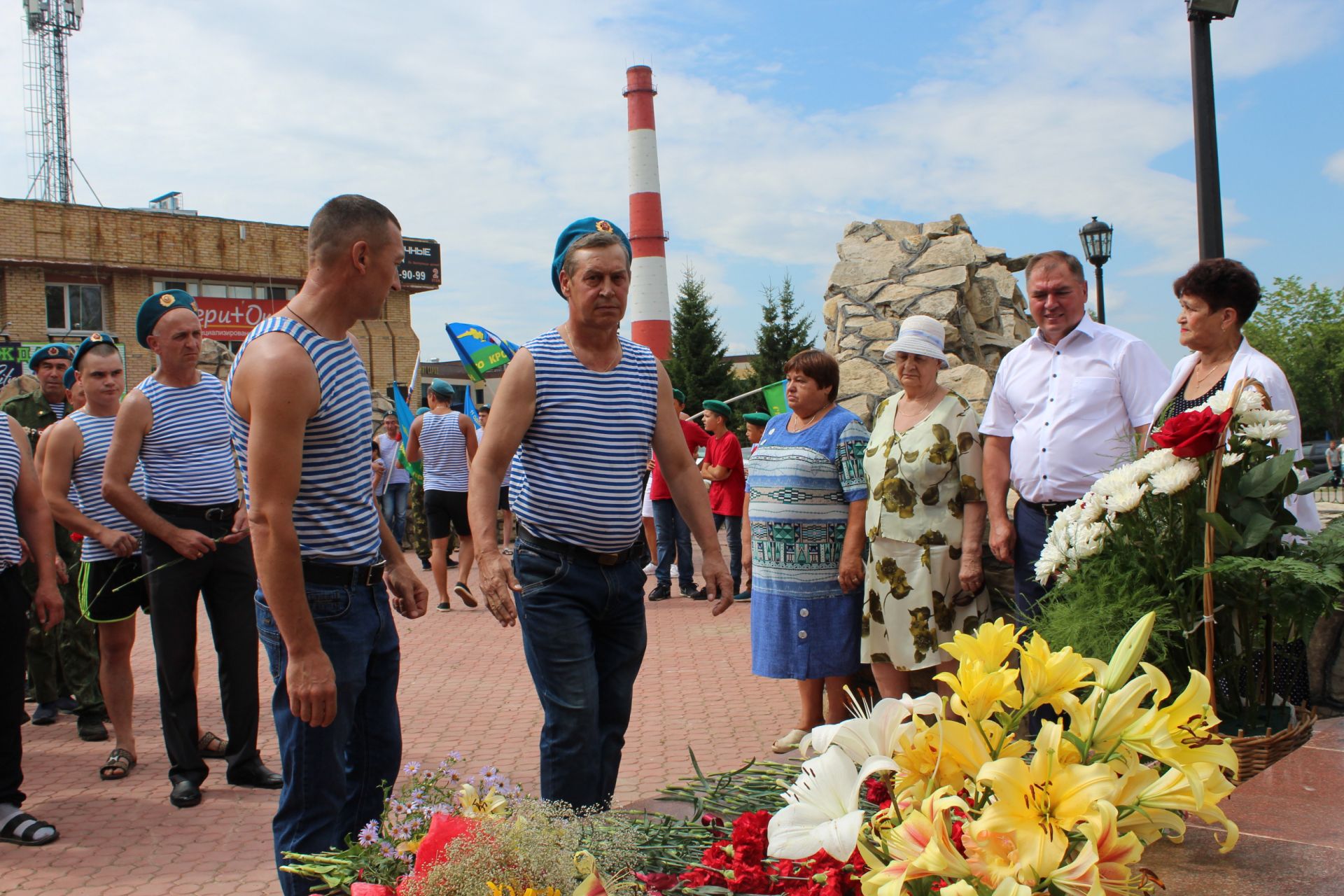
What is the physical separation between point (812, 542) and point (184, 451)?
2.93m

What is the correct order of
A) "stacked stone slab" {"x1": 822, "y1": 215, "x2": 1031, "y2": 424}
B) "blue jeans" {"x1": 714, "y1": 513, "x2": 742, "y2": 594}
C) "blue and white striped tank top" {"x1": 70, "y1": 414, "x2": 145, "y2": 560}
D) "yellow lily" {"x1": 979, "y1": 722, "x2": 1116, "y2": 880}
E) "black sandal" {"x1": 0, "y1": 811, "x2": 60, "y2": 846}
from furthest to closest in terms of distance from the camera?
"stacked stone slab" {"x1": 822, "y1": 215, "x2": 1031, "y2": 424} → "blue jeans" {"x1": 714, "y1": 513, "x2": 742, "y2": 594} → "blue and white striped tank top" {"x1": 70, "y1": 414, "x2": 145, "y2": 560} → "black sandal" {"x1": 0, "y1": 811, "x2": 60, "y2": 846} → "yellow lily" {"x1": 979, "y1": 722, "x2": 1116, "y2": 880}

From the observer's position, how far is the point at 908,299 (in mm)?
12703

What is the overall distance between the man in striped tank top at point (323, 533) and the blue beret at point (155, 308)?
2.33 meters

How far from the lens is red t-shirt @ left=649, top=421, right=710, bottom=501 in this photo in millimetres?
10938

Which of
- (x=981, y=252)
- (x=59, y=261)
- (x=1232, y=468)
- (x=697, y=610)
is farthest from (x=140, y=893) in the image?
(x=59, y=261)

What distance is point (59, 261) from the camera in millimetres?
36906

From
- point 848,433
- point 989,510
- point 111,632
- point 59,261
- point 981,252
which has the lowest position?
point 111,632

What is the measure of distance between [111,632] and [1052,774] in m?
5.08

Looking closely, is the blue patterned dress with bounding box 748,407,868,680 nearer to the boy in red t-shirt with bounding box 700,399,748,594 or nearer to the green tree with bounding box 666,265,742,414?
the boy in red t-shirt with bounding box 700,399,748,594

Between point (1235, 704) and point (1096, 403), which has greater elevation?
point (1096, 403)

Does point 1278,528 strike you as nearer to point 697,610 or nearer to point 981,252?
point 697,610

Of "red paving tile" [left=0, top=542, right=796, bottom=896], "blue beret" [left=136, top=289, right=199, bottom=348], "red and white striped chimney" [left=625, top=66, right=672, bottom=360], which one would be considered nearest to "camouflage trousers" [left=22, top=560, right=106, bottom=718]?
A: "red paving tile" [left=0, top=542, right=796, bottom=896]

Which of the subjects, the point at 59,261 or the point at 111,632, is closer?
the point at 111,632

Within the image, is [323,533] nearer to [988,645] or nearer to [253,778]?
[988,645]
